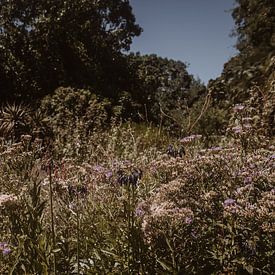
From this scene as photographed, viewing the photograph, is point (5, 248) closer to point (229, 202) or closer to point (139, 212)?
point (139, 212)

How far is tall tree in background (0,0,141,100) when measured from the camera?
70.7 feet

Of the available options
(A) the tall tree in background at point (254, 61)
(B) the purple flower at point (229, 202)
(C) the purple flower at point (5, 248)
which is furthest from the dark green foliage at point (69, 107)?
(B) the purple flower at point (229, 202)

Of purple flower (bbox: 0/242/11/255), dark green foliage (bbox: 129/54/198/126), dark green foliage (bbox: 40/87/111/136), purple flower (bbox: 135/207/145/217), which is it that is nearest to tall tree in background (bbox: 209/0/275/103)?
dark green foliage (bbox: 129/54/198/126)

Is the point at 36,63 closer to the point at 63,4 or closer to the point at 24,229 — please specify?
the point at 63,4

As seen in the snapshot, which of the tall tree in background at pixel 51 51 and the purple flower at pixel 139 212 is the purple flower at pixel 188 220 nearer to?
the purple flower at pixel 139 212

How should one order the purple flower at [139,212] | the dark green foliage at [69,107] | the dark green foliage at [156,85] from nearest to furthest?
1. the purple flower at [139,212]
2. the dark green foliage at [69,107]
3. the dark green foliage at [156,85]

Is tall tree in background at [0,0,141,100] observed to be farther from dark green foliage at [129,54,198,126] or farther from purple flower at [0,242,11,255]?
purple flower at [0,242,11,255]

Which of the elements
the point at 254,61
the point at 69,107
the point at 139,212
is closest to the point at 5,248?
the point at 139,212

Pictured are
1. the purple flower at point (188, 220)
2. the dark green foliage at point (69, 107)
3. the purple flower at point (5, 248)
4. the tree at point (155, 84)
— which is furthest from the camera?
the tree at point (155, 84)

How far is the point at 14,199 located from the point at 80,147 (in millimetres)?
7896

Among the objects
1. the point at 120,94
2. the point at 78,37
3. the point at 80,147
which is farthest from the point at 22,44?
the point at 80,147

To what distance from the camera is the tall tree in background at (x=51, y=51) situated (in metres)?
21.6

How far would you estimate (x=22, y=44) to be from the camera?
72.2ft

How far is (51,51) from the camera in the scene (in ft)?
72.4
